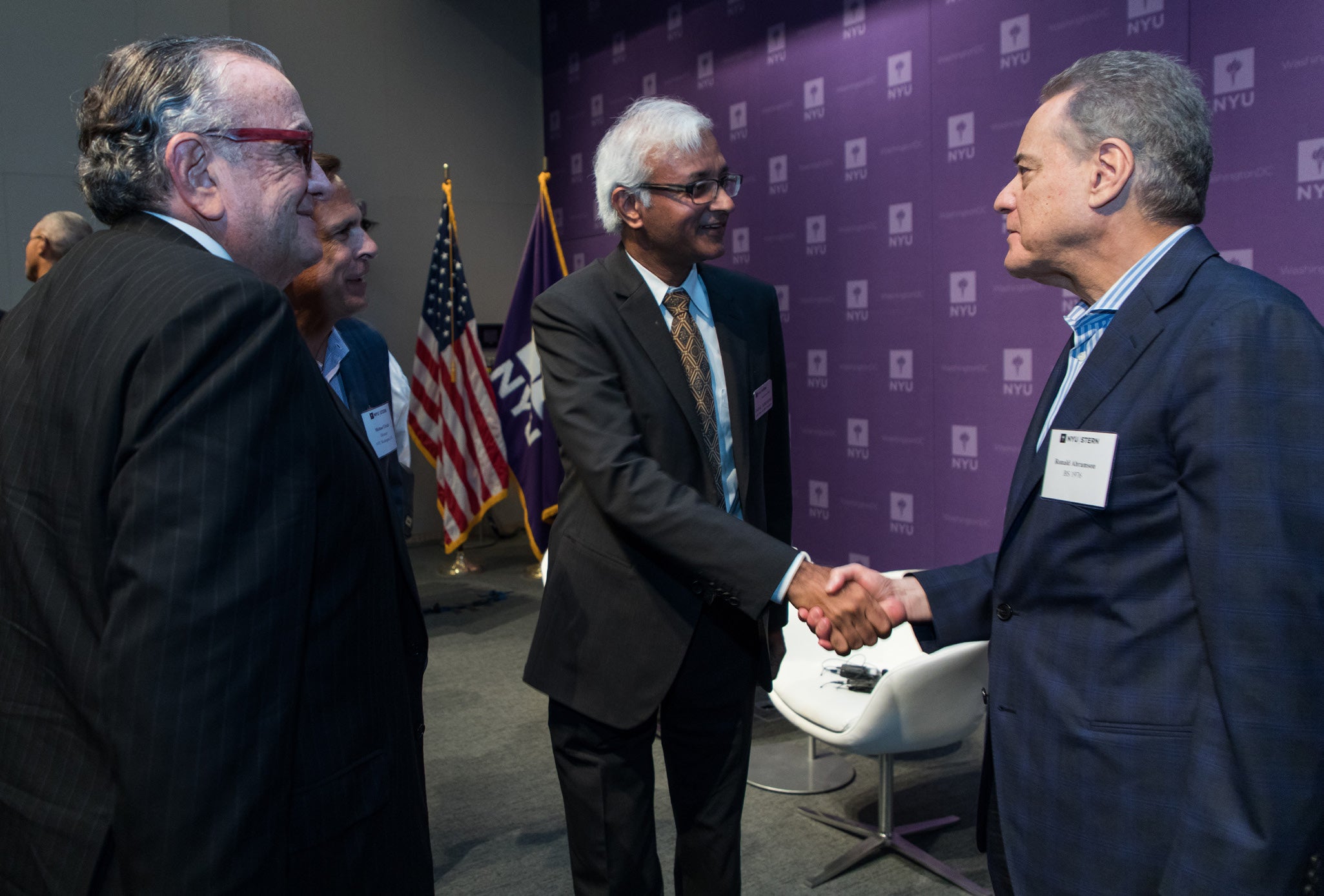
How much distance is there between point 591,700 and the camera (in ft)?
6.12

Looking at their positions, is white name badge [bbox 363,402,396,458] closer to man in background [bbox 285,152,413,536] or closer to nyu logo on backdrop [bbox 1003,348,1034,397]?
man in background [bbox 285,152,413,536]

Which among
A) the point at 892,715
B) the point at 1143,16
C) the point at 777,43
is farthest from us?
the point at 777,43

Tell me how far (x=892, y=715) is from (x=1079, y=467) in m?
1.45

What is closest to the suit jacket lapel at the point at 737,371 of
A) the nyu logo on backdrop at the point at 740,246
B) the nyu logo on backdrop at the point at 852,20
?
the nyu logo on backdrop at the point at 852,20

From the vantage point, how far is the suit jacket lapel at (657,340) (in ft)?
6.28

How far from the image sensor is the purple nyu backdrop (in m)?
3.75

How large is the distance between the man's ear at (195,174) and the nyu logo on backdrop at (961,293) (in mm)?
4235

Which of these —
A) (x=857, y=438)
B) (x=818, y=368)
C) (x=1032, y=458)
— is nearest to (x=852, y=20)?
(x=818, y=368)

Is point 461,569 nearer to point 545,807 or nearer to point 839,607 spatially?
point 545,807

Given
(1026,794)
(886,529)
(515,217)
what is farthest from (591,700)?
(515,217)

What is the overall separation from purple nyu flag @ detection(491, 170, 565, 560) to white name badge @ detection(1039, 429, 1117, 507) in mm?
4860

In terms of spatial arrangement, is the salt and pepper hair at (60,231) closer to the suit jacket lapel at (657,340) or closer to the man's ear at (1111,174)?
the suit jacket lapel at (657,340)

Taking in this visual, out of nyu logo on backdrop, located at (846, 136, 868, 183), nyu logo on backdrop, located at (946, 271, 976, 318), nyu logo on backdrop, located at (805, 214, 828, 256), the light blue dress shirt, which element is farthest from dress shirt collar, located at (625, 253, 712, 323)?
nyu logo on backdrop, located at (805, 214, 828, 256)

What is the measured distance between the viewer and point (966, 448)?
4918 millimetres
